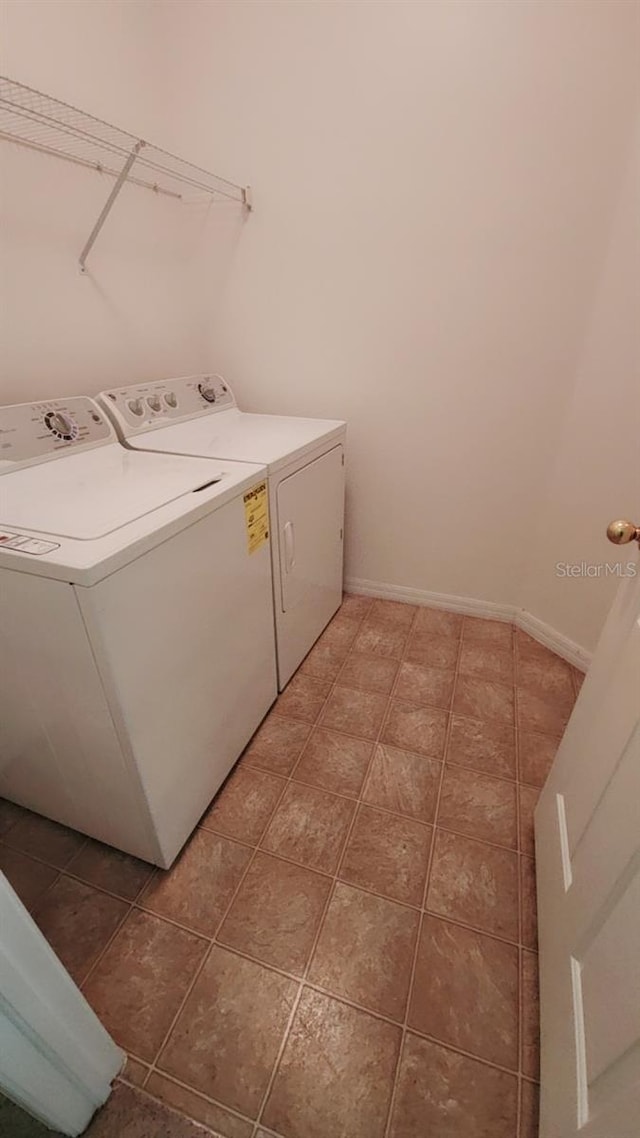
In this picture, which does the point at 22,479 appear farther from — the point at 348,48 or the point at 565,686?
the point at 565,686

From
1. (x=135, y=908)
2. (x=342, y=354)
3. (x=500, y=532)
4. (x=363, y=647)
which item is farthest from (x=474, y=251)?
(x=135, y=908)

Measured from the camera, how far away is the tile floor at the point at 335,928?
86 cm

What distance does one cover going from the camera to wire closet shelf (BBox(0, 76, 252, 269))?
1239mm

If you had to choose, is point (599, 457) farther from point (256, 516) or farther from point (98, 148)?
point (98, 148)

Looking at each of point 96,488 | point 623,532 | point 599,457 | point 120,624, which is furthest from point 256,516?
point 599,457

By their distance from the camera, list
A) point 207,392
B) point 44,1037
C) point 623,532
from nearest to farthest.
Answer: point 44,1037 → point 623,532 → point 207,392

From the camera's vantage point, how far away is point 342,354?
→ 1.96m

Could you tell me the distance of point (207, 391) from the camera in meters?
1.97

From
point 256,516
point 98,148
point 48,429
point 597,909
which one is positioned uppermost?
point 98,148

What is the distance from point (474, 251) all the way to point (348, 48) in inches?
30.4

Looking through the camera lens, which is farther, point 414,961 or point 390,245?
point 390,245

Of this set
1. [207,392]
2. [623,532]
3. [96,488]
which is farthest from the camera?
[207,392]

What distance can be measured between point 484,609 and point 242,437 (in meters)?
1.42

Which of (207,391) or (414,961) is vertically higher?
(207,391)
